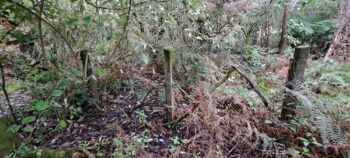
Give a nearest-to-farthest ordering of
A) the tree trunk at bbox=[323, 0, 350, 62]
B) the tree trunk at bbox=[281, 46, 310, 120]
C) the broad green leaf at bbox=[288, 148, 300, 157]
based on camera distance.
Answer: the broad green leaf at bbox=[288, 148, 300, 157], the tree trunk at bbox=[281, 46, 310, 120], the tree trunk at bbox=[323, 0, 350, 62]

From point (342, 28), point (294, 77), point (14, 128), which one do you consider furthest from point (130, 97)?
point (342, 28)

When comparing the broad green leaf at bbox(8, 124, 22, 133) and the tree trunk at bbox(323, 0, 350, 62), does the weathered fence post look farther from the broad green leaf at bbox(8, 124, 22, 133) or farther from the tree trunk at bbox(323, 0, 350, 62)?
the tree trunk at bbox(323, 0, 350, 62)

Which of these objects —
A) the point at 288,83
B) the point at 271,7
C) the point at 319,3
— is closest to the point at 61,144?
the point at 288,83

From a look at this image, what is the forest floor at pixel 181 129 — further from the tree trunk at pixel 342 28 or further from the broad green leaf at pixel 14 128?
the tree trunk at pixel 342 28

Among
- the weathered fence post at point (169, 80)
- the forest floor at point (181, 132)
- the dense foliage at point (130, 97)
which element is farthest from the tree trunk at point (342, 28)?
the weathered fence post at point (169, 80)

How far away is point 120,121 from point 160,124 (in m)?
0.40

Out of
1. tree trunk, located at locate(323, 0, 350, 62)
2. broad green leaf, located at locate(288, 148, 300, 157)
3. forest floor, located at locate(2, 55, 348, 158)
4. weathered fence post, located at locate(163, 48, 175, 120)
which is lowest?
broad green leaf, located at locate(288, 148, 300, 157)

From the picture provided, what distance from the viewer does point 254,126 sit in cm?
271

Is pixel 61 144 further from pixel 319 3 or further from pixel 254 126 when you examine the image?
pixel 319 3

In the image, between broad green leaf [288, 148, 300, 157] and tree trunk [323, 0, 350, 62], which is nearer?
broad green leaf [288, 148, 300, 157]

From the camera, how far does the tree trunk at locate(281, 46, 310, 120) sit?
2539 millimetres

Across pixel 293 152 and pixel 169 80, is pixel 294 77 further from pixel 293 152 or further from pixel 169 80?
pixel 169 80

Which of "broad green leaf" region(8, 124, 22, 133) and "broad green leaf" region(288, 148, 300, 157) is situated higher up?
"broad green leaf" region(8, 124, 22, 133)

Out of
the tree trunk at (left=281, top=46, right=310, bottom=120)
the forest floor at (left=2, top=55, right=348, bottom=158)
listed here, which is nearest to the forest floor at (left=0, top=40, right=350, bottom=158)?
the forest floor at (left=2, top=55, right=348, bottom=158)
